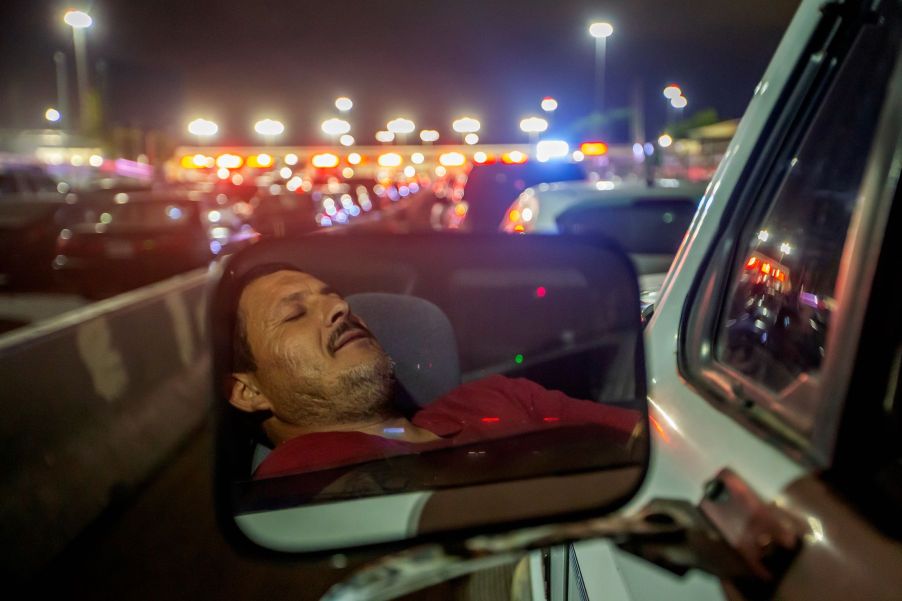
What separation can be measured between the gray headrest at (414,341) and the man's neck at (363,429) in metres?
0.42

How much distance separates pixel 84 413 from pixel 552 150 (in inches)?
439

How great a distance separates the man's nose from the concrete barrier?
9.44 ft

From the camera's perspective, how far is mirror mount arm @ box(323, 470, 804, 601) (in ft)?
4.09

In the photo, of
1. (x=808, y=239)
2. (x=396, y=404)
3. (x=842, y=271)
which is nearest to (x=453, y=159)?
(x=396, y=404)

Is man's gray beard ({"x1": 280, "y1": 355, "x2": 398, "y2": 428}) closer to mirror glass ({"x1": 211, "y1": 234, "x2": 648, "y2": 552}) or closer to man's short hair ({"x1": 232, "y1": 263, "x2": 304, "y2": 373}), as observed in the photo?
mirror glass ({"x1": 211, "y1": 234, "x2": 648, "y2": 552})

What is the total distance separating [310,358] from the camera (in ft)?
8.51

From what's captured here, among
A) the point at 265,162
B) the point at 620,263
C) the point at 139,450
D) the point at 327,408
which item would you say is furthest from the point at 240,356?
the point at 265,162

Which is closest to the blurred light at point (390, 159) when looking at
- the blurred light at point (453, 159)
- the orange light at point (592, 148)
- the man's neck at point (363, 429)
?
the blurred light at point (453, 159)

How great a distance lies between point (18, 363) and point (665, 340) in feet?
12.9

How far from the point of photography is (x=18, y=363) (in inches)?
213

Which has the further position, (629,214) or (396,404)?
(629,214)

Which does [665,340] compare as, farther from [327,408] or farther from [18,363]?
[18,363]

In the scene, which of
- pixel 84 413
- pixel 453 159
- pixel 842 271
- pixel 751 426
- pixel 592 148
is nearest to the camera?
pixel 842 271

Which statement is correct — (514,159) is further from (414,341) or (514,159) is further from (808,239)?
(808,239)
